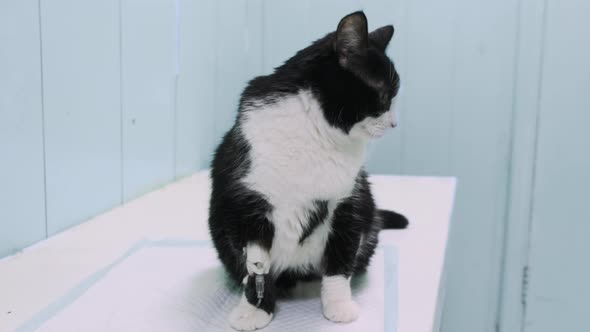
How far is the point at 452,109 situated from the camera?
1.62 meters

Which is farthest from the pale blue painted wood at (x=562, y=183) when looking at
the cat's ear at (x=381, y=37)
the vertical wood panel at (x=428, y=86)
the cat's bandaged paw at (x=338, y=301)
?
the cat's bandaged paw at (x=338, y=301)

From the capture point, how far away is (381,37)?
741mm

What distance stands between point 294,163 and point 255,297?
0.18m

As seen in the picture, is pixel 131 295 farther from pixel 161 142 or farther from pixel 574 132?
pixel 574 132

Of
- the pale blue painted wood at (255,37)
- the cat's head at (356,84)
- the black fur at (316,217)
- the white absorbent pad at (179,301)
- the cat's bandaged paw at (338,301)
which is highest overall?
the pale blue painted wood at (255,37)

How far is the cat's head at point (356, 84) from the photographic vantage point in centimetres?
66

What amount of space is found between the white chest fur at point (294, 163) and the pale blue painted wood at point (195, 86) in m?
0.82

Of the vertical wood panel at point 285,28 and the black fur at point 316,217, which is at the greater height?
the vertical wood panel at point 285,28

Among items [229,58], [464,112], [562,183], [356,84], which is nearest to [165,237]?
[356,84]

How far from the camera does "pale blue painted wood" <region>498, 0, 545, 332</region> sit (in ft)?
5.00

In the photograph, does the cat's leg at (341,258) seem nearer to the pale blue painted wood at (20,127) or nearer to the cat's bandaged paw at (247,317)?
the cat's bandaged paw at (247,317)

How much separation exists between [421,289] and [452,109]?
0.96m

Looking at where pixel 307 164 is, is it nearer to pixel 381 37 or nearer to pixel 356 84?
pixel 356 84

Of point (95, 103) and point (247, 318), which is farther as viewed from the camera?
point (95, 103)
